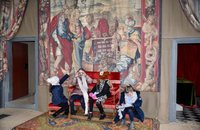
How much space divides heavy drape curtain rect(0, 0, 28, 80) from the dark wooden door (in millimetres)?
717

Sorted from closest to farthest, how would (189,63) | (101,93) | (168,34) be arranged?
(101,93) → (168,34) → (189,63)

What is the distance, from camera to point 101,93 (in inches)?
185

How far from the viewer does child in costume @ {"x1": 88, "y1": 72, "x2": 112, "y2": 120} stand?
184 inches

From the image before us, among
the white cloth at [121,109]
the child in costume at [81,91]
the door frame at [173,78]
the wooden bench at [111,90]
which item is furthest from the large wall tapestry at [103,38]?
the white cloth at [121,109]

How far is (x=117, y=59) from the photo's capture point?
5.20 metres

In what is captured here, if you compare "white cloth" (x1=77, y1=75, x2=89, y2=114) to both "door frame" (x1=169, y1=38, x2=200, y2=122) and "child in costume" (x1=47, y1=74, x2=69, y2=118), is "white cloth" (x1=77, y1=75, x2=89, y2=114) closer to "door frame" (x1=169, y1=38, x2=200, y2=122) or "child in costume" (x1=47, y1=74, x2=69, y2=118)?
"child in costume" (x1=47, y1=74, x2=69, y2=118)

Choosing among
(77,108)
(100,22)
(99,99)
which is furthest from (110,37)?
(77,108)

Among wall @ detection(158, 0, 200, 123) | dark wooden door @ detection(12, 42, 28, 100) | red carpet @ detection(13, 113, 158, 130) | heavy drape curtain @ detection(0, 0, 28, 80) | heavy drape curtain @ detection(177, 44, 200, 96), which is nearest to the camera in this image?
red carpet @ detection(13, 113, 158, 130)

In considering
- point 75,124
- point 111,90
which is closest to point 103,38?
point 111,90

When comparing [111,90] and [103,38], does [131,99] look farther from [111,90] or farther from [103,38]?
[103,38]

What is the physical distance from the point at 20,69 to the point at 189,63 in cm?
651

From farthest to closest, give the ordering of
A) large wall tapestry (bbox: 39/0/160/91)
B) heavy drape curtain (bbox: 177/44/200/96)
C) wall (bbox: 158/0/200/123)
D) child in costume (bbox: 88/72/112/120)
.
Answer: heavy drape curtain (bbox: 177/44/200/96), large wall tapestry (bbox: 39/0/160/91), wall (bbox: 158/0/200/123), child in costume (bbox: 88/72/112/120)

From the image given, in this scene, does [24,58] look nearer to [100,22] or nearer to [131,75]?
[100,22]

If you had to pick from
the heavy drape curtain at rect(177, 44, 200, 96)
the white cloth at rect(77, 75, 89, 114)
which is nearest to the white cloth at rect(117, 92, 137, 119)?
the white cloth at rect(77, 75, 89, 114)
